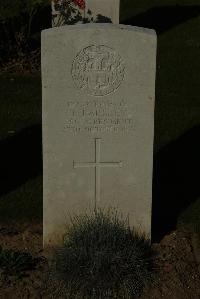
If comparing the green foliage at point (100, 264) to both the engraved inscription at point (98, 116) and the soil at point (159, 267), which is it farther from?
the engraved inscription at point (98, 116)

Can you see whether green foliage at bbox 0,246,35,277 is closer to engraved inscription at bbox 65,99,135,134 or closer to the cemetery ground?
the cemetery ground

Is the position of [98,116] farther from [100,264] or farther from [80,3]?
[80,3]

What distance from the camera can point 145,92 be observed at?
580 centimetres

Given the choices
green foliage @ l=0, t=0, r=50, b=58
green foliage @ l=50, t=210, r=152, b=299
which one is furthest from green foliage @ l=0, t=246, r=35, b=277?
green foliage @ l=0, t=0, r=50, b=58

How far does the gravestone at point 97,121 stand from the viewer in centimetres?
566

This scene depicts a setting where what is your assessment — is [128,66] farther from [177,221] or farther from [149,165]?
[177,221]

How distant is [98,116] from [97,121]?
50mm

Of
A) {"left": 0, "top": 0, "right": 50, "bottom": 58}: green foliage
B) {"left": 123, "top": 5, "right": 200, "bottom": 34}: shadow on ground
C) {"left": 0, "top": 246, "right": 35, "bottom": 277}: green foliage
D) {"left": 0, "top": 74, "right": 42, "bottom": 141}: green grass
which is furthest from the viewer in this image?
{"left": 123, "top": 5, "right": 200, "bottom": 34}: shadow on ground

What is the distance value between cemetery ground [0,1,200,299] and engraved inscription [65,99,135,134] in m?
1.20

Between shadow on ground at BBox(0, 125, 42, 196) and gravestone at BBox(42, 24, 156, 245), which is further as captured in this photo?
shadow on ground at BBox(0, 125, 42, 196)

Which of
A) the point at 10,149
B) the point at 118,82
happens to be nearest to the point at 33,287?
the point at 118,82

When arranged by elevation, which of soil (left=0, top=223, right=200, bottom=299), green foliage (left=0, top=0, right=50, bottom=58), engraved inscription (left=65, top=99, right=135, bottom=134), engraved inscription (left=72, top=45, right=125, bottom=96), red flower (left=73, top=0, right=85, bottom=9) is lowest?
soil (left=0, top=223, right=200, bottom=299)

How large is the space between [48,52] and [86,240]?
1546 mm

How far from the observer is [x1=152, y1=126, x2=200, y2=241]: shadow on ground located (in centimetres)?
695
